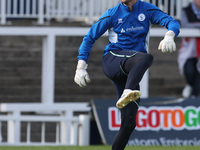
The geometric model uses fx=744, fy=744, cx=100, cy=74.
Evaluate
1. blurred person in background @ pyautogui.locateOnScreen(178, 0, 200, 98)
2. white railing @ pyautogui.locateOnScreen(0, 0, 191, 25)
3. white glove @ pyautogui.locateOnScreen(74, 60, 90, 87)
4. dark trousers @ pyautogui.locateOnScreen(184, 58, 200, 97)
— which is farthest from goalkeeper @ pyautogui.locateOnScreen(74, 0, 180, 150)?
white railing @ pyautogui.locateOnScreen(0, 0, 191, 25)

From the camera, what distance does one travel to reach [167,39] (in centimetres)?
754

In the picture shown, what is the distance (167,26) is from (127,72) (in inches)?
25.4

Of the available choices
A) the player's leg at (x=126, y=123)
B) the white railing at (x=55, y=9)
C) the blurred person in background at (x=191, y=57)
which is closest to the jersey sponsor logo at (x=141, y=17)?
the player's leg at (x=126, y=123)

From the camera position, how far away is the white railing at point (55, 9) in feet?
53.1

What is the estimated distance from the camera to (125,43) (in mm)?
7930

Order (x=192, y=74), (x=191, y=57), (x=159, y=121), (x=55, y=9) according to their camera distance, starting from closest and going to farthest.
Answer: (x=159, y=121)
(x=192, y=74)
(x=191, y=57)
(x=55, y=9)

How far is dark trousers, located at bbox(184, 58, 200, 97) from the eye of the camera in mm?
15227

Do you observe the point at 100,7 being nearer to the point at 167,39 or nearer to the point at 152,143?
the point at 152,143

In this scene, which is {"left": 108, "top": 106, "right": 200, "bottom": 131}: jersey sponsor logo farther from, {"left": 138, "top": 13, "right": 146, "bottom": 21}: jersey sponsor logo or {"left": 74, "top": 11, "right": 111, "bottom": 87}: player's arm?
{"left": 138, "top": 13, "right": 146, "bottom": 21}: jersey sponsor logo

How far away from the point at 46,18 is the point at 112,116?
15.4ft

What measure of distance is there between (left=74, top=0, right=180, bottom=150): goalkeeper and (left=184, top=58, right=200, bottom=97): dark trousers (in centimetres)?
733

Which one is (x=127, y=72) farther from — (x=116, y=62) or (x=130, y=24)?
(x=130, y=24)

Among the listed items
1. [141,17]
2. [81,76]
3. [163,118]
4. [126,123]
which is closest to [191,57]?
[163,118]

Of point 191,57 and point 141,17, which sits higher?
point 141,17
